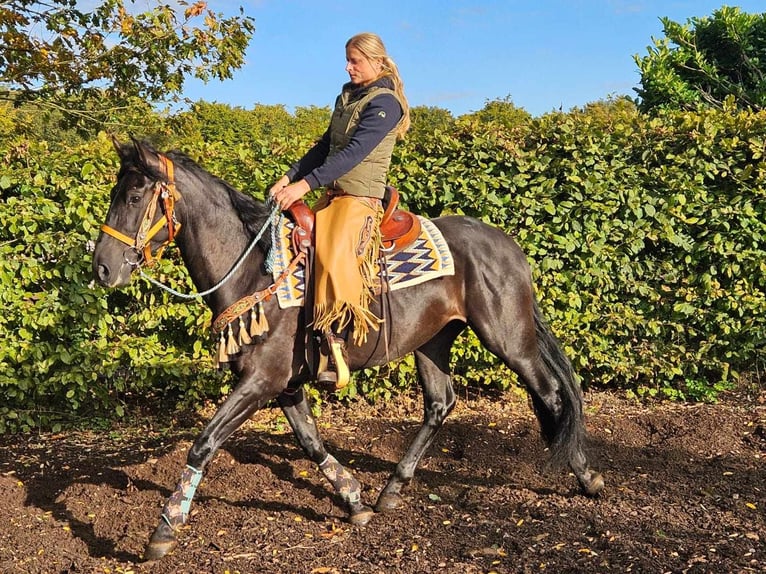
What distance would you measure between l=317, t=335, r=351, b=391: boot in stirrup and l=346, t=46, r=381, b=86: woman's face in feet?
4.64

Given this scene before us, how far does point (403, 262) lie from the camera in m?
4.13

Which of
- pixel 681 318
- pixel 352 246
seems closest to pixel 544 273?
pixel 681 318

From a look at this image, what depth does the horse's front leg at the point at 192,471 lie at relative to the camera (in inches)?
140

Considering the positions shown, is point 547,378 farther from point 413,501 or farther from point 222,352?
point 222,352

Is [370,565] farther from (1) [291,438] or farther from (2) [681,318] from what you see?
(2) [681,318]

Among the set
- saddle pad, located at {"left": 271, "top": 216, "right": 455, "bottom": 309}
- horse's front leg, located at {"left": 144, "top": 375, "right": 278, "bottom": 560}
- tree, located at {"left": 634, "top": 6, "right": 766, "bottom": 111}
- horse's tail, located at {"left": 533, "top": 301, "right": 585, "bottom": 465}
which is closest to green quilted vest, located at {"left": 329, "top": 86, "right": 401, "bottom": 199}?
saddle pad, located at {"left": 271, "top": 216, "right": 455, "bottom": 309}

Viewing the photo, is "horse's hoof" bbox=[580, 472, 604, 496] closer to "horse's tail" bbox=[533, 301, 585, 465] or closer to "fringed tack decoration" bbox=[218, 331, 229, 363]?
"horse's tail" bbox=[533, 301, 585, 465]

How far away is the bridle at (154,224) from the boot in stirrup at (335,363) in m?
1.01

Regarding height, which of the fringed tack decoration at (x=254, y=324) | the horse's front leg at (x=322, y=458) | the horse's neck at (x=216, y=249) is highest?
the horse's neck at (x=216, y=249)

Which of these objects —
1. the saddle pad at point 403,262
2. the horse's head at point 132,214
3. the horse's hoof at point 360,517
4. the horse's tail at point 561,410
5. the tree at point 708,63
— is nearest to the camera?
the horse's head at point 132,214

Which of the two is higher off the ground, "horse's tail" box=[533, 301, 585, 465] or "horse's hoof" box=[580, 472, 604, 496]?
"horse's tail" box=[533, 301, 585, 465]

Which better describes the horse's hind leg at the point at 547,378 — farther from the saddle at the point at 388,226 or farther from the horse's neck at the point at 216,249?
the horse's neck at the point at 216,249

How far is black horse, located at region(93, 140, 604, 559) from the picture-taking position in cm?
354

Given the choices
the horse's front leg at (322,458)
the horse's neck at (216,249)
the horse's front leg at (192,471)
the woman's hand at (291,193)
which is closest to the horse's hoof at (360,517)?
the horse's front leg at (322,458)
